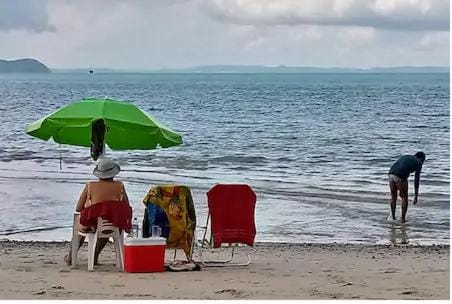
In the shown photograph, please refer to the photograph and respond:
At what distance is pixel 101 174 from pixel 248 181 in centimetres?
1214

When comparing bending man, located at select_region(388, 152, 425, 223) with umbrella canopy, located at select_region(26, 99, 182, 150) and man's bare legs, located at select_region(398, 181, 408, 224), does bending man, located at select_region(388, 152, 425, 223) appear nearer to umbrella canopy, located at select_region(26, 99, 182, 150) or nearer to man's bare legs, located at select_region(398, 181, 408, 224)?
man's bare legs, located at select_region(398, 181, 408, 224)

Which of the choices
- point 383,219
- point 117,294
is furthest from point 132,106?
point 383,219

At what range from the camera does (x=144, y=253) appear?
339 inches

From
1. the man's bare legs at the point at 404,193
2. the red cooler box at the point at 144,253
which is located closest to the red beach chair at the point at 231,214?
the red cooler box at the point at 144,253

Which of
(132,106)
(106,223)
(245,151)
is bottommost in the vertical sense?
(245,151)

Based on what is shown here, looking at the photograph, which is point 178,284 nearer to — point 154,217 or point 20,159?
point 154,217

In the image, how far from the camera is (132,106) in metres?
9.26

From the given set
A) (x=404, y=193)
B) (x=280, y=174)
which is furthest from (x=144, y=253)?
(x=280, y=174)

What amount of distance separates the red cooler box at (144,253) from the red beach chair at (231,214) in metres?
0.61

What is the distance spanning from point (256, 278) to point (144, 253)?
0.99 meters

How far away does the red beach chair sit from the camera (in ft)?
29.6

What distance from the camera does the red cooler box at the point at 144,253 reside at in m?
8.58

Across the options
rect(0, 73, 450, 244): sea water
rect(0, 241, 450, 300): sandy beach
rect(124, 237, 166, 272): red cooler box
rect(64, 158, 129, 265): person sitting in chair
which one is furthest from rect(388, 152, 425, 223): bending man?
rect(64, 158, 129, 265): person sitting in chair

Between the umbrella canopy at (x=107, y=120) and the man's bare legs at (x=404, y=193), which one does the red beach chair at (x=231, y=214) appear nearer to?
the umbrella canopy at (x=107, y=120)
